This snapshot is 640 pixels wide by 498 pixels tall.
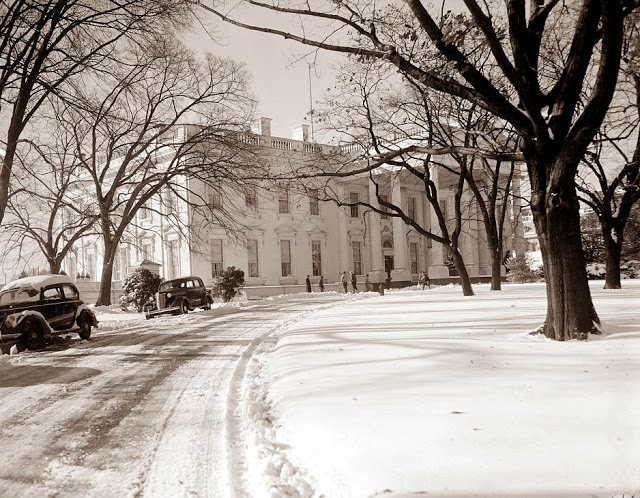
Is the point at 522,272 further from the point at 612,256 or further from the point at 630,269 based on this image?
the point at 612,256

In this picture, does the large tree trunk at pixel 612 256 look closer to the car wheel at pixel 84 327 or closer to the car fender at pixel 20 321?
the car wheel at pixel 84 327

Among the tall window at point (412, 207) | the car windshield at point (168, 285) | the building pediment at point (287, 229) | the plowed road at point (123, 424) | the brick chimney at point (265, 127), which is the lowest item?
the plowed road at point (123, 424)

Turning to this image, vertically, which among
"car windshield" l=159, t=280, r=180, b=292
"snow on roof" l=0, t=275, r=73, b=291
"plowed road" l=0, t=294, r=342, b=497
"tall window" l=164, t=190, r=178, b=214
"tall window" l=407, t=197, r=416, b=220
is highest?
"tall window" l=407, t=197, r=416, b=220

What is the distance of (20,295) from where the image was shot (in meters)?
13.9

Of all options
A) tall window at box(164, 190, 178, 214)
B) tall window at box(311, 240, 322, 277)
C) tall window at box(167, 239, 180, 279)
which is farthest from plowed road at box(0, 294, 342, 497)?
tall window at box(311, 240, 322, 277)

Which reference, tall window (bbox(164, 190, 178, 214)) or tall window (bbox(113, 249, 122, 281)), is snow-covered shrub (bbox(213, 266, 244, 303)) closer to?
tall window (bbox(164, 190, 178, 214))

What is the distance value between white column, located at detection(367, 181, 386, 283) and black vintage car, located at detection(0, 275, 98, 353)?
3204 cm

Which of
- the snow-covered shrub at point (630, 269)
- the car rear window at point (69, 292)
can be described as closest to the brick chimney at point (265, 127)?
the snow-covered shrub at point (630, 269)

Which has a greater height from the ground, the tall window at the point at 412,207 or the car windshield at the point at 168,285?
the tall window at the point at 412,207

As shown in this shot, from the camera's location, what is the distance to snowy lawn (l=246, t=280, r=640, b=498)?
3.41 meters

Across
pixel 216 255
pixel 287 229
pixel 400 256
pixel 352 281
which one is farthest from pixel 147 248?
pixel 400 256

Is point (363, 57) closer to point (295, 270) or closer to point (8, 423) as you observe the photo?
point (8, 423)

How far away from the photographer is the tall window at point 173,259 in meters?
39.6

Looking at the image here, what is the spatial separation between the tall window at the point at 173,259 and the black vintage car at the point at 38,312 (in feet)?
80.6
